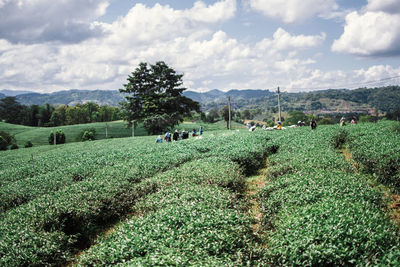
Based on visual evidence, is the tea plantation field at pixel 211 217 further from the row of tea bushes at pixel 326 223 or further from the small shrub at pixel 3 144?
the small shrub at pixel 3 144

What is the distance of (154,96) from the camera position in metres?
53.7

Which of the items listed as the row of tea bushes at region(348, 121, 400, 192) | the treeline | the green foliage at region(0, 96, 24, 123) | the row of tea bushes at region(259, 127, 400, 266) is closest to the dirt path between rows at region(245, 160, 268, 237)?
the row of tea bushes at region(259, 127, 400, 266)

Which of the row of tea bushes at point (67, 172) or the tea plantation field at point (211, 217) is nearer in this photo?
the tea plantation field at point (211, 217)

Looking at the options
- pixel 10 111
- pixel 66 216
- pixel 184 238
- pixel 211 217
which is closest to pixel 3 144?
pixel 66 216

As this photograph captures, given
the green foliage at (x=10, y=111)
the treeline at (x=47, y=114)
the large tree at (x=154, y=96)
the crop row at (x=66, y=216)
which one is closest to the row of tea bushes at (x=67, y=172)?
the crop row at (x=66, y=216)

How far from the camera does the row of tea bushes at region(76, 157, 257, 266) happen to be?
230 inches

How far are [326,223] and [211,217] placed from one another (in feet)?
9.89

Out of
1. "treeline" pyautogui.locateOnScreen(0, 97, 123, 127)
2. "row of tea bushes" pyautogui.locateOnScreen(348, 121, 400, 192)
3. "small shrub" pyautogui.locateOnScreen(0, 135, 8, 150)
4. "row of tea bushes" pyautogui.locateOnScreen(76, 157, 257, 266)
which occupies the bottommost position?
"small shrub" pyautogui.locateOnScreen(0, 135, 8, 150)

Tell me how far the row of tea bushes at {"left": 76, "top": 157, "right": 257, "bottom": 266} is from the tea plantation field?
0.03 m

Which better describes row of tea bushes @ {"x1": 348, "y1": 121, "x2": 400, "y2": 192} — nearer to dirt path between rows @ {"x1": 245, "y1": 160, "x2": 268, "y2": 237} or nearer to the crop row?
dirt path between rows @ {"x1": 245, "y1": 160, "x2": 268, "y2": 237}

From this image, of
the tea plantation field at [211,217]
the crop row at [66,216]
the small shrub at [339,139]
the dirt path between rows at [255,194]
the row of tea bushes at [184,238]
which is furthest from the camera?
the small shrub at [339,139]

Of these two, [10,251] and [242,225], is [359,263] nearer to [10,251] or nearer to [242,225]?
[242,225]

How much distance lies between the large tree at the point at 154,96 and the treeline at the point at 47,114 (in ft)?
224

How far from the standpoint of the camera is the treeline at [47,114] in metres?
116
